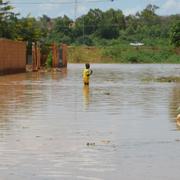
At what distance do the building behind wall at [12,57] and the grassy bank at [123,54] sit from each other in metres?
54.0

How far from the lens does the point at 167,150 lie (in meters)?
9.51

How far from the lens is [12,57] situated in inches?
1682

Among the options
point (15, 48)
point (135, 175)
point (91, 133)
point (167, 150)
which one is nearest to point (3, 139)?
point (91, 133)

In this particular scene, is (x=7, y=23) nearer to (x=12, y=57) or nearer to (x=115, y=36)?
(x=12, y=57)

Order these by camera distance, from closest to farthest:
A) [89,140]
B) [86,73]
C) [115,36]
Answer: [89,140], [86,73], [115,36]

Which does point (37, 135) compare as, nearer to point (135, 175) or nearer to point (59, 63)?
point (135, 175)

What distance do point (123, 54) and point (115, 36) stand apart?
924 inches

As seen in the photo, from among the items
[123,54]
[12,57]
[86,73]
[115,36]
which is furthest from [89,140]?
[115,36]

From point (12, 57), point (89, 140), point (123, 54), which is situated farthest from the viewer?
point (123, 54)

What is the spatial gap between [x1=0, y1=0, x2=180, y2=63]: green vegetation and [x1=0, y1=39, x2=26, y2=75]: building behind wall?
46840 mm

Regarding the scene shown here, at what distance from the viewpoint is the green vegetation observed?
346 feet

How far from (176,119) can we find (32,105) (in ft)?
16.6

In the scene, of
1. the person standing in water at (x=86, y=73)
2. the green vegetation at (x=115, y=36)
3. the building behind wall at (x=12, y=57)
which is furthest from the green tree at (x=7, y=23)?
the green vegetation at (x=115, y=36)

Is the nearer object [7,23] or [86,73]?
[86,73]
